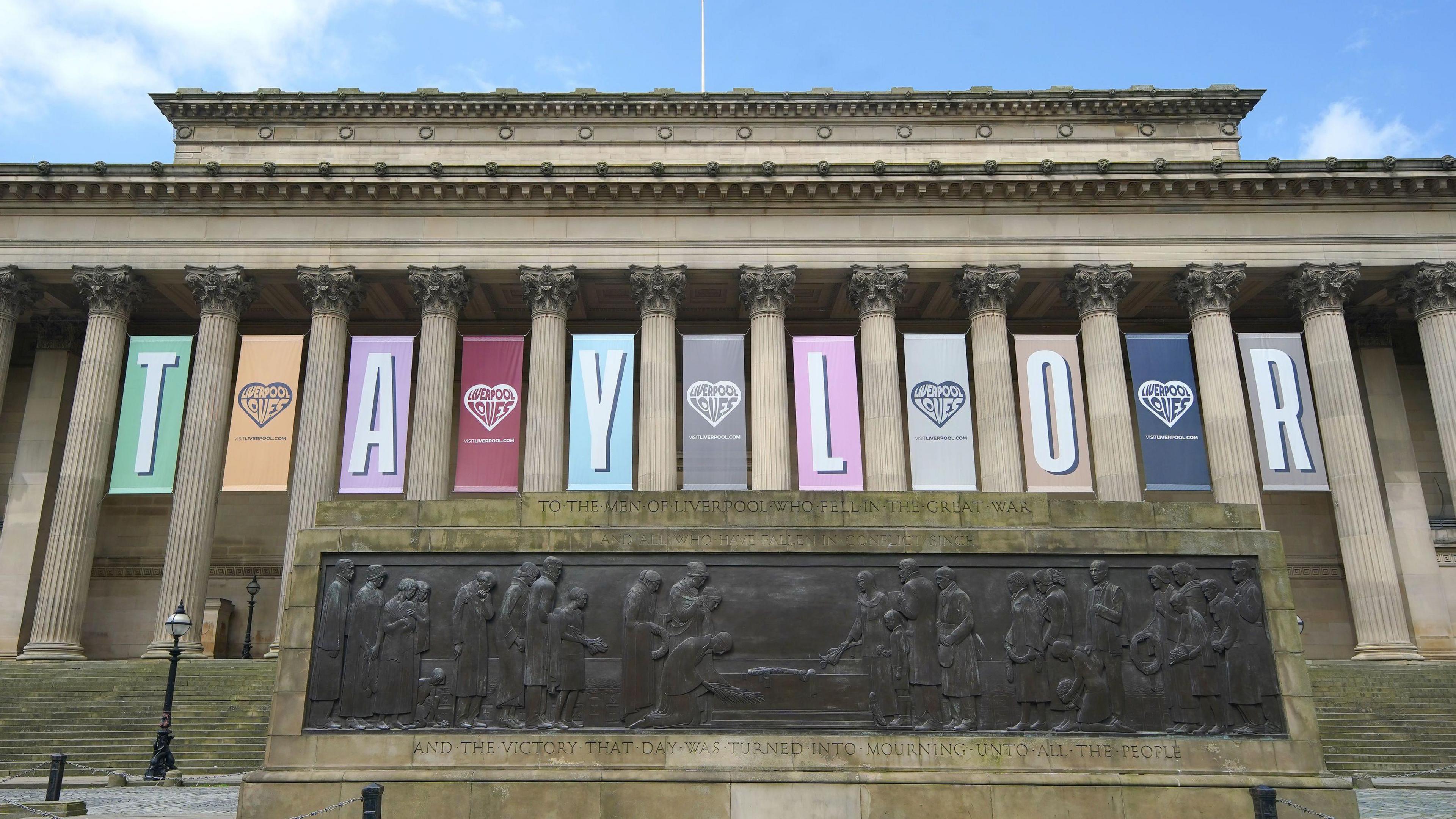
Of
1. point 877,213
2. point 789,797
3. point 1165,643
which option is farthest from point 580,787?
point 877,213

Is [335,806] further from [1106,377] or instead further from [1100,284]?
[1100,284]

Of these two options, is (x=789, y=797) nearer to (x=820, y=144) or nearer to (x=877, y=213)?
(x=877, y=213)

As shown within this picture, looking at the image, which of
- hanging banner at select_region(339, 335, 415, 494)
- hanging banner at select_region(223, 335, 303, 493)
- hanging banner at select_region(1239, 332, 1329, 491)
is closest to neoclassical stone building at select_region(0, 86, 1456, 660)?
hanging banner at select_region(1239, 332, 1329, 491)

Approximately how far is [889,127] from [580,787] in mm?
31393

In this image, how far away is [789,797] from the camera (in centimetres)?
1189

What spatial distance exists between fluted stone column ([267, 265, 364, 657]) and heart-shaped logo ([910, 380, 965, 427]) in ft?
55.1

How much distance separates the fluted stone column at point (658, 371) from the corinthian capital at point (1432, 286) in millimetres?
21949

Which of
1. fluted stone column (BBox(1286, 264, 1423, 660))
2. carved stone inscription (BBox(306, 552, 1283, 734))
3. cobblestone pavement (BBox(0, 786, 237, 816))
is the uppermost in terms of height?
fluted stone column (BBox(1286, 264, 1423, 660))

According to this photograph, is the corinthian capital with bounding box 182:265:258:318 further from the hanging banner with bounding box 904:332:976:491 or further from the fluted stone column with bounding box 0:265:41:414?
the hanging banner with bounding box 904:332:976:491

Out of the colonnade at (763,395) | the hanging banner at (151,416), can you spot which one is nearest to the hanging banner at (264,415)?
the colonnade at (763,395)

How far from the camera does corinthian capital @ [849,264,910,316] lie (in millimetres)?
31578

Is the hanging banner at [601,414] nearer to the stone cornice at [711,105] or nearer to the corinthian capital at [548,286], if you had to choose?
the corinthian capital at [548,286]

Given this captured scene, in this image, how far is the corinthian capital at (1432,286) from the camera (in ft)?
103

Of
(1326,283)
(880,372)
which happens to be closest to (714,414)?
(880,372)
